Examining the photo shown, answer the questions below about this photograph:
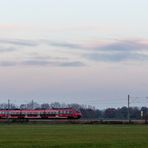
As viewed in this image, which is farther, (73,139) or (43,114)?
(43,114)

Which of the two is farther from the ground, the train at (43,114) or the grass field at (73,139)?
the train at (43,114)

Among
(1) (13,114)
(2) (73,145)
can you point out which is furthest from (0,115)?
(2) (73,145)

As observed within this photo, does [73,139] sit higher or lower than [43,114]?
lower

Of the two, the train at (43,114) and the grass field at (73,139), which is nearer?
the grass field at (73,139)

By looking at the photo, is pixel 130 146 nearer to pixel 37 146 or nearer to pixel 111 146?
pixel 111 146

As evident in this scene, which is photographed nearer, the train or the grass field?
the grass field

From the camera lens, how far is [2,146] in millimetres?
40188

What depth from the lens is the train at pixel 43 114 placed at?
151 metres

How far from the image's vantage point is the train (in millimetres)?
151125

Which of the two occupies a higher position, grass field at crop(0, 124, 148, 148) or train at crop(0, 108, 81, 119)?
train at crop(0, 108, 81, 119)

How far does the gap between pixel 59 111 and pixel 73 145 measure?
361 feet

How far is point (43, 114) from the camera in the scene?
15538cm

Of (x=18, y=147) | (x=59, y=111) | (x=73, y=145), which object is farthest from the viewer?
(x=59, y=111)

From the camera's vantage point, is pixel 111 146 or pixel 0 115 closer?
pixel 111 146
